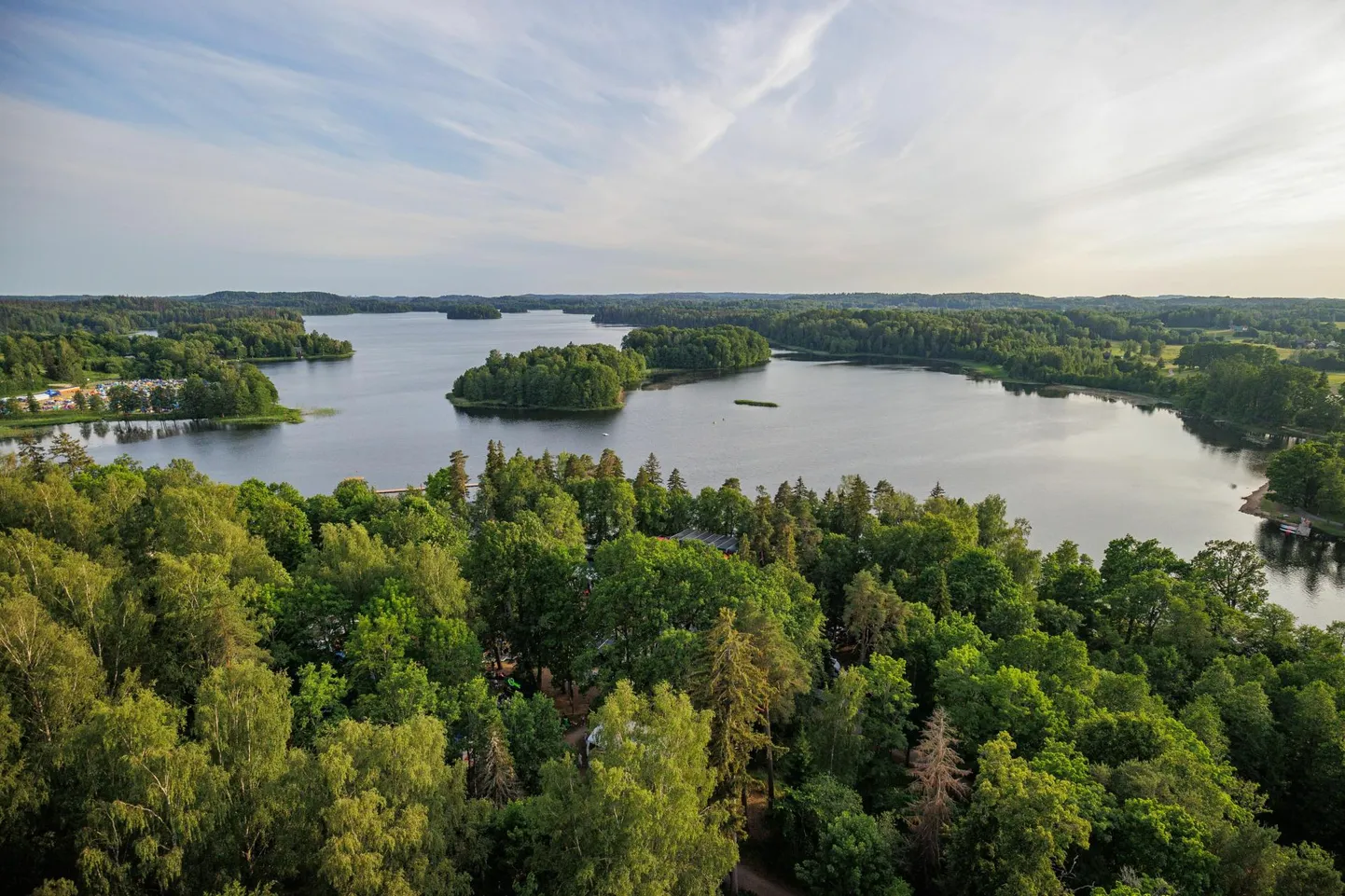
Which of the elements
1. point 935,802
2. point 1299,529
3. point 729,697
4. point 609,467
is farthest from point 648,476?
point 1299,529

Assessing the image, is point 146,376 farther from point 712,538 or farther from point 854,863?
point 854,863

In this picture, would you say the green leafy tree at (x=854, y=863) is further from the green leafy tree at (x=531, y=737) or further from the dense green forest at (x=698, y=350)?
the dense green forest at (x=698, y=350)

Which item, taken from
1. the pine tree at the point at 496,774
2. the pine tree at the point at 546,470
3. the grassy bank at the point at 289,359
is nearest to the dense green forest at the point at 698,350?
the grassy bank at the point at 289,359

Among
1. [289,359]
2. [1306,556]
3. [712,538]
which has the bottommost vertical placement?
[1306,556]

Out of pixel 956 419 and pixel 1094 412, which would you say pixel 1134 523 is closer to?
pixel 956 419

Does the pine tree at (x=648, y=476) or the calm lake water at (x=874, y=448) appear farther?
the calm lake water at (x=874, y=448)
